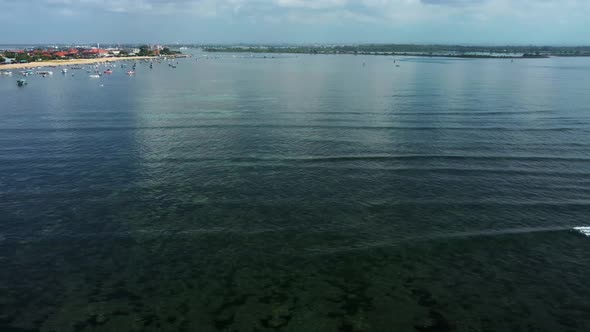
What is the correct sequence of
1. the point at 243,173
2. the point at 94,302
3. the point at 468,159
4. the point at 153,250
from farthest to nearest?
the point at 468,159 → the point at 243,173 → the point at 153,250 → the point at 94,302

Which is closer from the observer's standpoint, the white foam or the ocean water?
Answer: the ocean water

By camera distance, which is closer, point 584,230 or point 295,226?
point 584,230

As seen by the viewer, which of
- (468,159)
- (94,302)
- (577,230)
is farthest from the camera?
(468,159)

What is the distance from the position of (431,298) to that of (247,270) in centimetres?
1162

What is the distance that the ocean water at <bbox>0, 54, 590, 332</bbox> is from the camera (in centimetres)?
2242

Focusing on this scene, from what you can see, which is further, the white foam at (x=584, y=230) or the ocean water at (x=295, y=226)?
the white foam at (x=584, y=230)

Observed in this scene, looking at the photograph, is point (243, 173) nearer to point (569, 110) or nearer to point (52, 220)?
point (52, 220)

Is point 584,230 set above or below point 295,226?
above

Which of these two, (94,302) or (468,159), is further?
(468,159)

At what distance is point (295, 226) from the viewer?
31828 mm

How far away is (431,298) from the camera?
76.7 ft

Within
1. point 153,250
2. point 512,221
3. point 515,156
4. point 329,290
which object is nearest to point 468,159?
point 515,156

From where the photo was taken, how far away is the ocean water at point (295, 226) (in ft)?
73.6

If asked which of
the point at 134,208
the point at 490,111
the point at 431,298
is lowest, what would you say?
the point at 431,298
